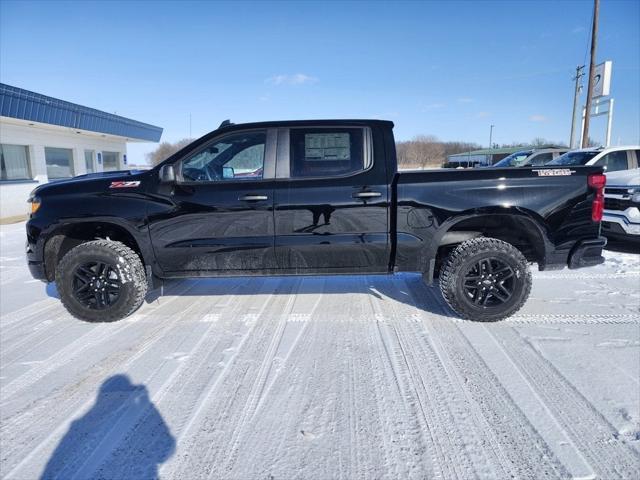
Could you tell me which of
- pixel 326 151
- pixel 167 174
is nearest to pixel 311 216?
pixel 326 151

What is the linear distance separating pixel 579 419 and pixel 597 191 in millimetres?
2314

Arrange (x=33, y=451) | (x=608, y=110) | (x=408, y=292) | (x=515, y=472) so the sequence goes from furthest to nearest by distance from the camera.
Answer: (x=608, y=110) → (x=408, y=292) → (x=33, y=451) → (x=515, y=472)

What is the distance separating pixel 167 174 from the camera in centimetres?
348

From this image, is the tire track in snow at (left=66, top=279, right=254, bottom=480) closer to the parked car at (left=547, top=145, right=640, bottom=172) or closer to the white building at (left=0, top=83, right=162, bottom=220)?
the parked car at (left=547, top=145, right=640, bottom=172)

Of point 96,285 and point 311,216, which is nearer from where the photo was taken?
point 311,216

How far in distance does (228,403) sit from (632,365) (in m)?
3.00

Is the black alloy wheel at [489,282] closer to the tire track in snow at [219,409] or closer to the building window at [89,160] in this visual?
the tire track in snow at [219,409]

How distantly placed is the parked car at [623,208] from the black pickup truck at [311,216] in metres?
3.98

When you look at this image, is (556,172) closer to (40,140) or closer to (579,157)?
(579,157)

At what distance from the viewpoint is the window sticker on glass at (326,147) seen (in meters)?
3.64

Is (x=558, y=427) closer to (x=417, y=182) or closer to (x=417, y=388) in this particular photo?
(x=417, y=388)

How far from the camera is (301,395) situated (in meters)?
2.45

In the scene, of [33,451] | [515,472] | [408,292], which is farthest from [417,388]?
[33,451]

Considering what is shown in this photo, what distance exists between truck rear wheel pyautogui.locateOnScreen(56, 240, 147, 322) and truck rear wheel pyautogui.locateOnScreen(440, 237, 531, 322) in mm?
3137
